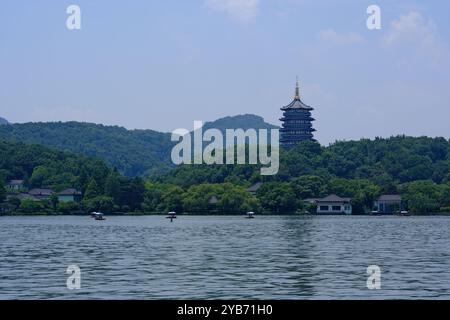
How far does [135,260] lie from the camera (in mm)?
35156

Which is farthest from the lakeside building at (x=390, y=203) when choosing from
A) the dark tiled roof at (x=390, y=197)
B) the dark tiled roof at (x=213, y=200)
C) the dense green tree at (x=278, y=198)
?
the dark tiled roof at (x=213, y=200)

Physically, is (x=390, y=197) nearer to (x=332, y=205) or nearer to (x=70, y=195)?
(x=332, y=205)

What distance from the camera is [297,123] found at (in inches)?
6590

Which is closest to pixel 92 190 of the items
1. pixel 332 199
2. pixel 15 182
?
pixel 15 182

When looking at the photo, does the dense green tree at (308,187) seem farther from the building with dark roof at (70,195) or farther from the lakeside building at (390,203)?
the building with dark roof at (70,195)

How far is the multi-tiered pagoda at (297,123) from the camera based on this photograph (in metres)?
166

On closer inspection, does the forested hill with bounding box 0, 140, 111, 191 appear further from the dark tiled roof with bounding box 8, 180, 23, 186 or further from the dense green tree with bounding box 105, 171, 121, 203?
the dense green tree with bounding box 105, 171, 121, 203

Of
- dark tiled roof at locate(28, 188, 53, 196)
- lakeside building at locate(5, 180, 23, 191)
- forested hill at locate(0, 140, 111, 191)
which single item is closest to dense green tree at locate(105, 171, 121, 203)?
forested hill at locate(0, 140, 111, 191)

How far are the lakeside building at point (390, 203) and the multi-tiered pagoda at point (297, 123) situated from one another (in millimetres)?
41499

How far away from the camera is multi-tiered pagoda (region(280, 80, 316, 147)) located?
166 metres

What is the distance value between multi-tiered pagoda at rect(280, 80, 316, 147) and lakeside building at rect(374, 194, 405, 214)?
1634 inches
